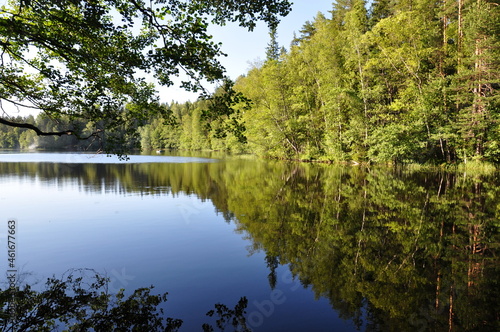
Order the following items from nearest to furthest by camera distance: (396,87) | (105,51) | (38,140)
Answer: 1. (105,51)
2. (396,87)
3. (38,140)

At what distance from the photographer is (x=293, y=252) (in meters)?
8.79

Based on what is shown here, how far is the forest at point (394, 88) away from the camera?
2734 cm

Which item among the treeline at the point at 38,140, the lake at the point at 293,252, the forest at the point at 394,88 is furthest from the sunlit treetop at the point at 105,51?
the treeline at the point at 38,140

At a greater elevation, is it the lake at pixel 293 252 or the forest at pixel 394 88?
the forest at pixel 394 88

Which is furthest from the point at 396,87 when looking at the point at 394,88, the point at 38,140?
the point at 38,140

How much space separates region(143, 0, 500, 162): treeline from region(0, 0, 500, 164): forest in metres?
0.11

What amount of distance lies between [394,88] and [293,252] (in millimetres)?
34150

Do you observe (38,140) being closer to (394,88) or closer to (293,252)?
(394,88)

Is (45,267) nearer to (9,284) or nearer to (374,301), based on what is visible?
(9,284)

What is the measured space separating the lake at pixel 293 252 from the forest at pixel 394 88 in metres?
10.2

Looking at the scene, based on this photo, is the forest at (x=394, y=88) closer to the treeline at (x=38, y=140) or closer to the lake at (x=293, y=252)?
the lake at (x=293, y=252)

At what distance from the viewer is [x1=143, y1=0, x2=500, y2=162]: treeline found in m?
27.3

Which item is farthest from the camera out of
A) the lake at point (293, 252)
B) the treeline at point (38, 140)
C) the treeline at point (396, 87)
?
the treeline at point (38, 140)

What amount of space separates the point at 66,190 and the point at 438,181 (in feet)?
87.5
